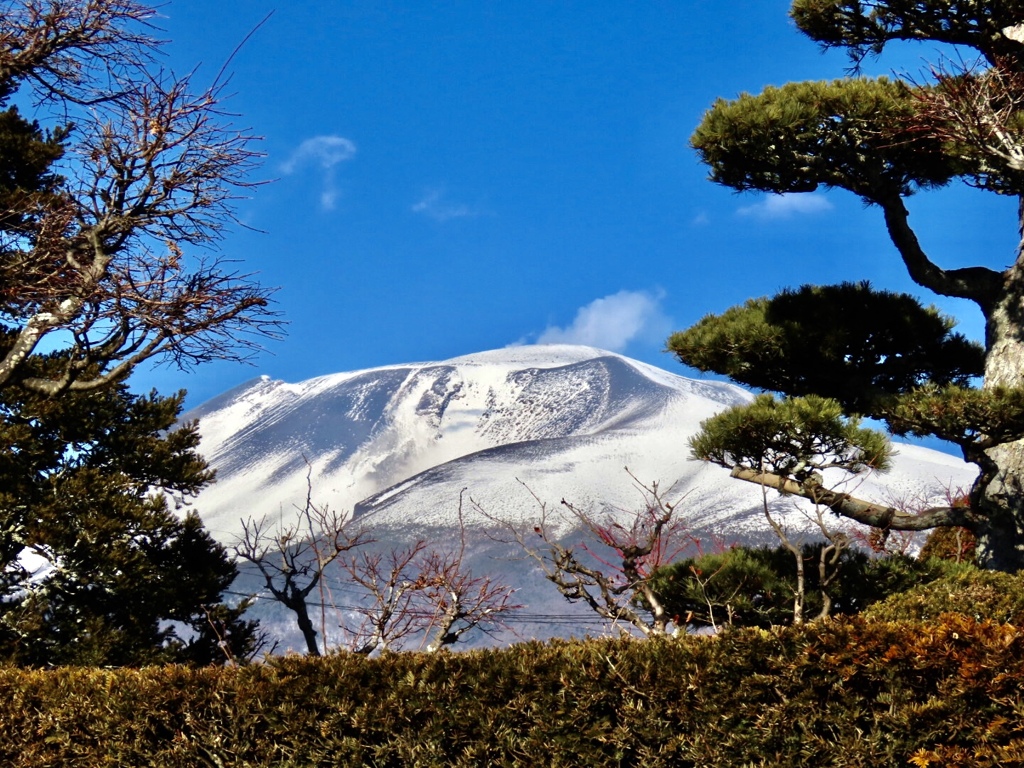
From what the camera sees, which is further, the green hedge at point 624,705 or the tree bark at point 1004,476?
the tree bark at point 1004,476

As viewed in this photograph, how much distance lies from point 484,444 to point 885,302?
50.5ft

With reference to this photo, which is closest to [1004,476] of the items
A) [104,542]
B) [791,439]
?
[791,439]

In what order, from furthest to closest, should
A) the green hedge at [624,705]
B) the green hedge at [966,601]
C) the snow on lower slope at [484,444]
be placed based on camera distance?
the snow on lower slope at [484,444] → the green hedge at [966,601] → the green hedge at [624,705]

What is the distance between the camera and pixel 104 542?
7.28 metres

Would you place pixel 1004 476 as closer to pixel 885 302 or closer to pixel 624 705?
pixel 885 302

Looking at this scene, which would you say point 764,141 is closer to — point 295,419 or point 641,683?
point 641,683

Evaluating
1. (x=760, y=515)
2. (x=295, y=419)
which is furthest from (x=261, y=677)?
(x=295, y=419)

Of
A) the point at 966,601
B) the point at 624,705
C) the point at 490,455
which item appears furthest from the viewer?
the point at 490,455

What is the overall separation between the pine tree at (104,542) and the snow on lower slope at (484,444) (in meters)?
11.0

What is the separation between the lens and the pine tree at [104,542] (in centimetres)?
712

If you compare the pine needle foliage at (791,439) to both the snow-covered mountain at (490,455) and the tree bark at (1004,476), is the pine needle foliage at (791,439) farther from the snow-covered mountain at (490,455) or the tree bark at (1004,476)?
the snow-covered mountain at (490,455)

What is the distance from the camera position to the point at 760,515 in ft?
60.4

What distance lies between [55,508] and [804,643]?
6.09m

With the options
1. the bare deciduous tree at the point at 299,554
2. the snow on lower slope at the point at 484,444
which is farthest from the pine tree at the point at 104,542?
the snow on lower slope at the point at 484,444
